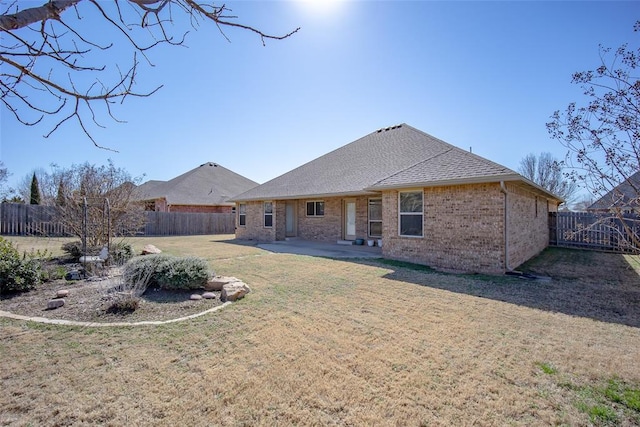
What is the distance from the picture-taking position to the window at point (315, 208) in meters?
17.0

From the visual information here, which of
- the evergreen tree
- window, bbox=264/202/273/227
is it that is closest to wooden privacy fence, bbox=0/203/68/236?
the evergreen tree

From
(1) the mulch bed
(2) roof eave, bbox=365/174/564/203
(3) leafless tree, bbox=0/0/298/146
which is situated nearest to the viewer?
(3) leafless tree, bbox=0/0/298/146

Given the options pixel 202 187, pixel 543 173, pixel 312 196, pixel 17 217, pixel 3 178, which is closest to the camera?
pixel 312 196

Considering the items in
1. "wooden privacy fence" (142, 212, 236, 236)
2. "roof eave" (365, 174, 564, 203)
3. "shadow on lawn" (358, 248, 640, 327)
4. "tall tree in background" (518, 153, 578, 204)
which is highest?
"tall tree in background" (518, 153, 578, 204)

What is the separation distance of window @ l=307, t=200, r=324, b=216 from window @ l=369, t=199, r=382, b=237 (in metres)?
3.06

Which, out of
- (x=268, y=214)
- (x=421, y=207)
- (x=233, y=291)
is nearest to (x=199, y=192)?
(x=268, y=214)

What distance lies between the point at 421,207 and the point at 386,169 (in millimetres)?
4744

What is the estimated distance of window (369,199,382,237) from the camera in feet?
47.7

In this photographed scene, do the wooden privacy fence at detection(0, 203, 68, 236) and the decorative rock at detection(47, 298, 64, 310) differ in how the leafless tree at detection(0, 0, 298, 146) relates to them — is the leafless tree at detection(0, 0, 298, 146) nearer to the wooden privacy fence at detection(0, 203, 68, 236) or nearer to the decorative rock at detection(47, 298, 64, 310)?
the decorative rock at detection(47, 298, 64, 310)

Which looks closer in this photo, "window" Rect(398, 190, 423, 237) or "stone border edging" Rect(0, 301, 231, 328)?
"stone border edging" Rect(0, 301, 231, 328)

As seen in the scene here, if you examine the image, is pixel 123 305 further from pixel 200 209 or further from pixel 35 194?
pixel 35 194

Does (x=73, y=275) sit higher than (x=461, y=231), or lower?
lower

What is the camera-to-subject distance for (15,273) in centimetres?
636

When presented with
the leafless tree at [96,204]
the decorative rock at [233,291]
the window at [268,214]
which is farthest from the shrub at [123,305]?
the window at [268,214]
